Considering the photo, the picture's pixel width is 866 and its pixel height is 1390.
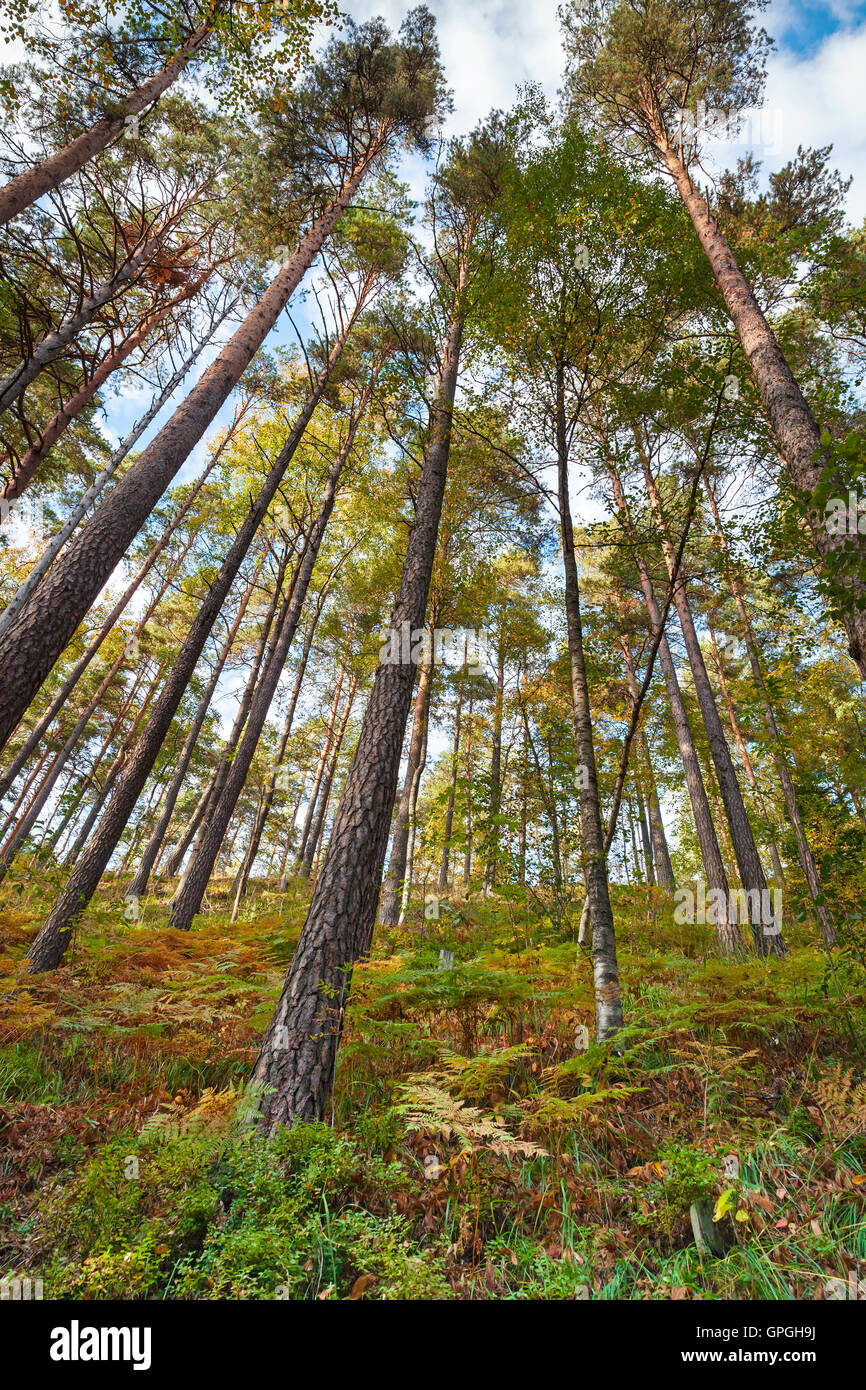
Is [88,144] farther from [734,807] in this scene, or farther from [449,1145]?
[734,807]

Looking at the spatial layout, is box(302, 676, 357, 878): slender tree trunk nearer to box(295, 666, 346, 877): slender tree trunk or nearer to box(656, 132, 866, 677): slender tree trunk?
box(295, 666, 346, 877): slender tree trunk

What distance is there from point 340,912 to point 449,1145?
1478 mm

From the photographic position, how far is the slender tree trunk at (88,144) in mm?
5797

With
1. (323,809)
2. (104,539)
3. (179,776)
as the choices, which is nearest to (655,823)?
(323,809)

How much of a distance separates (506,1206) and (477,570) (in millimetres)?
10376

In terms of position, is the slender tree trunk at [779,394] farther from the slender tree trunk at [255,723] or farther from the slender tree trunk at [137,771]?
the slender tree trunk at [255,723]

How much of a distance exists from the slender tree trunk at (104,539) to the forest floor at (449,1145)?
2727 mm

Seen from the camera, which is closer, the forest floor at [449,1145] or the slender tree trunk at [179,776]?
the forest floor at [449,1145]

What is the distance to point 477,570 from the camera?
37.6 ft

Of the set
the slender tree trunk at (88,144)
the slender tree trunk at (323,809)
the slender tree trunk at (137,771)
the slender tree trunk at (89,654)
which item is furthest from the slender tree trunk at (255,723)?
the slender tree trunk at (323,809)

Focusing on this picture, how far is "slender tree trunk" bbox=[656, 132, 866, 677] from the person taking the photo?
175 inches

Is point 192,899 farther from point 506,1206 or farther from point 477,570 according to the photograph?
point 477,570

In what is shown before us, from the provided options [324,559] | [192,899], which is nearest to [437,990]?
[192,899]

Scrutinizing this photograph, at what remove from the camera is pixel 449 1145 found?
2988 mm
